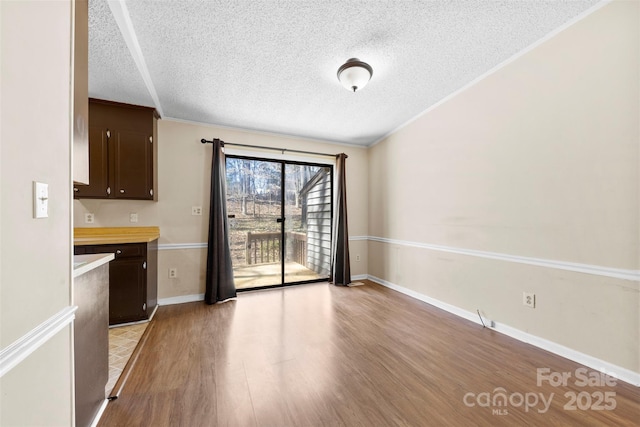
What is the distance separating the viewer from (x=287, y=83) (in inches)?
104

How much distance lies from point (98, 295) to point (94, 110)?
2419mm

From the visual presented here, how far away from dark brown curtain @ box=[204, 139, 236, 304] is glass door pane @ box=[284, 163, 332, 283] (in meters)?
0.99

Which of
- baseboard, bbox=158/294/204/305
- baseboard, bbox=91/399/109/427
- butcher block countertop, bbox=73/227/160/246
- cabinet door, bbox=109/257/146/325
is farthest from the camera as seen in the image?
baseboard, bbox=158/294/204/305

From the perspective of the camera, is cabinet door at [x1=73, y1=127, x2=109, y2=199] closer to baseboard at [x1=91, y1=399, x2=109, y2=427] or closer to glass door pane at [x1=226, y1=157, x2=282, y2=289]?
glass door pane at [x1=226, y1=157, x2=282, y2=289]

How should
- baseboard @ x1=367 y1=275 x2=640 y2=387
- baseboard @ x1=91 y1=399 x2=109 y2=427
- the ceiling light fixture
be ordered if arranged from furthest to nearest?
the ceiling light fixture, baseboard @ x1=367 y1=275 x2=640 y2=387, baseboard @ x1=91 y1=399 x2=109 y2=427

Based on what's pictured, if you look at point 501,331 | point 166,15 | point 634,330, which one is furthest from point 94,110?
point 634,330

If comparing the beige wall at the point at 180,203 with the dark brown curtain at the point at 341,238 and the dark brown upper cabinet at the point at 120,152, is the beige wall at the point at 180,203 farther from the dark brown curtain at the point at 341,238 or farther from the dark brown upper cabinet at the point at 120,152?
the dark brown curtain at the point at 341,238

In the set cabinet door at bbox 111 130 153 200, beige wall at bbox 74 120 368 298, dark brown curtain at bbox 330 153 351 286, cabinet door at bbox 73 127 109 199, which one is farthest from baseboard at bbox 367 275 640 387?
cabinet door at bbox 73 127 109 199

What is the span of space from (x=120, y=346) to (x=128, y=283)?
0.67 meters
